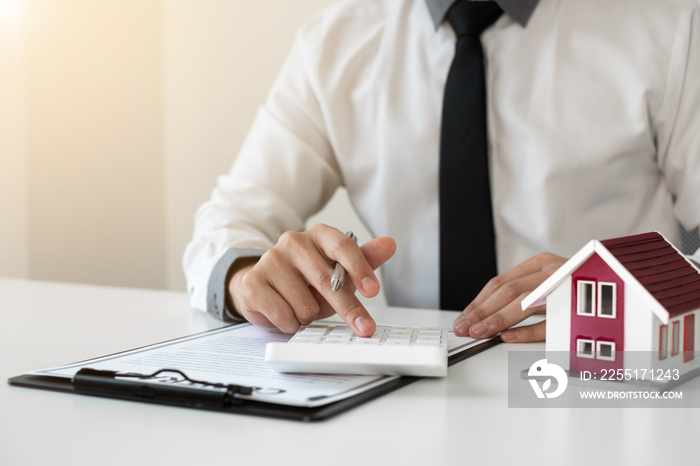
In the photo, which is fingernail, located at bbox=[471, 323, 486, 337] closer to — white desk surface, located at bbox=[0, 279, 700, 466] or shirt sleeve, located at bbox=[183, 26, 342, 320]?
white desk surface, located at bbox=[0, 279, 700, 466]

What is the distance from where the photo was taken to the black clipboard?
500 millimetres

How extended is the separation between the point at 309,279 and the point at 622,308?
0.33 m

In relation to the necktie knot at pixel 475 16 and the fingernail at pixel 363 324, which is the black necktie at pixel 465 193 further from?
the fingernail at pixel 363 324

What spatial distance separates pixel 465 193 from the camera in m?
1.20

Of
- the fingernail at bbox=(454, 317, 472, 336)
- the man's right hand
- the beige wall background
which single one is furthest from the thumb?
the beige wall background

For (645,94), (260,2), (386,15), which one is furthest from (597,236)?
(260,2)

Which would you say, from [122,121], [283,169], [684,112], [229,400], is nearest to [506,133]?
[684,112]

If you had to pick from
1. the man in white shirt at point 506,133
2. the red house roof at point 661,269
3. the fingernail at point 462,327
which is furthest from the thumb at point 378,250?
the man in white shirt at point 506,133

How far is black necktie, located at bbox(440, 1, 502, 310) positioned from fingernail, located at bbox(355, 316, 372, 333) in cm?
52

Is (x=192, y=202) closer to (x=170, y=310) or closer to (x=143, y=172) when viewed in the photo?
(x=143, y=172)

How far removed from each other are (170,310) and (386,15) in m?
0.72

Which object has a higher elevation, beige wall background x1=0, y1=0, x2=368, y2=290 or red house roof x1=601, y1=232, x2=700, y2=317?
beige wall background x1=0, y1=0, x2=368, y2=290

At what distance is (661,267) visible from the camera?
60cm

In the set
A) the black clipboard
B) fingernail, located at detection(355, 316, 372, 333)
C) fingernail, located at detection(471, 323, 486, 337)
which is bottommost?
the black clipboard
